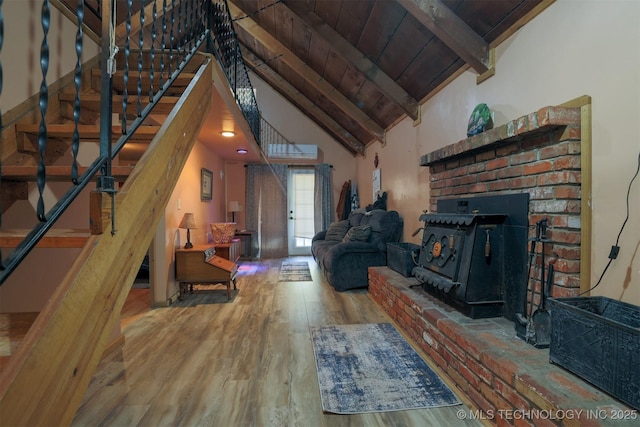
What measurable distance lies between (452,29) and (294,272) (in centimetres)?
399

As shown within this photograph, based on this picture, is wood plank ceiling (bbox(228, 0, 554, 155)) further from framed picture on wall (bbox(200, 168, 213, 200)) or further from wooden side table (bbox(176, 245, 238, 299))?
wooden side table (bbox(176, 245, 238, 299))

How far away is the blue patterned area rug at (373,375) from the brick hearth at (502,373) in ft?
0.45

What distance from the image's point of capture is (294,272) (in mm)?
5086

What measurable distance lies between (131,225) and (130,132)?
0.40m

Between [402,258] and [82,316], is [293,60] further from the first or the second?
[82,316]

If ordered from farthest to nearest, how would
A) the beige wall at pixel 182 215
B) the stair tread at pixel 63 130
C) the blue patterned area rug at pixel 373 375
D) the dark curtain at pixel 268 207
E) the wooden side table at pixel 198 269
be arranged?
the dark curtain at pixel 268 207
the wooden side table at pixel 198 269
the beige wall at pixel 182 215
the blue patterned area rug at pixel 373 375
the stair tread at pixel 63 130

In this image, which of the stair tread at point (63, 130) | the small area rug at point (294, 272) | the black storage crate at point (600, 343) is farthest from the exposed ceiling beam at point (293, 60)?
the black storage crate at point (600, 343)

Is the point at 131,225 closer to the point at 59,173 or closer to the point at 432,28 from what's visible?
the point at 59,173

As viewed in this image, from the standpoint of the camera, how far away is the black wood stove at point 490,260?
1849mm

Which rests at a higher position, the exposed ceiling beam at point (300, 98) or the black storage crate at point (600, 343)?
the exposed ceiling beam at point (300, 98)

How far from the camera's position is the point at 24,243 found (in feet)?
2.72

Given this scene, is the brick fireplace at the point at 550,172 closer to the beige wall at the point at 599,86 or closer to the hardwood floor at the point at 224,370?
the beige wall at the point at 599,86

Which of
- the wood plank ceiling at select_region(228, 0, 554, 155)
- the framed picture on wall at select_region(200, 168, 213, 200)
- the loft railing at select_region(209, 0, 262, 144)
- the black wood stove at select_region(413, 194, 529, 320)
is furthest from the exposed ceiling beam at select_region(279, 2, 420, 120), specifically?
the framed picture on wall at select_region(200, 168, 213, 200)

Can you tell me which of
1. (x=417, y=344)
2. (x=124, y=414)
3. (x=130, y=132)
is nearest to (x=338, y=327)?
(x=417, y=344)
